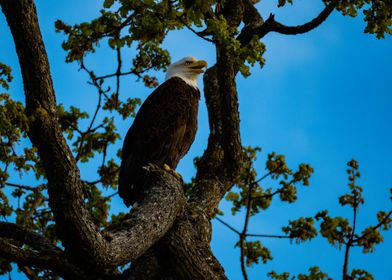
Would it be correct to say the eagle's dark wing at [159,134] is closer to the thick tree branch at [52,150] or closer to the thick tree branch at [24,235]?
the thick tree branch at [24,235]

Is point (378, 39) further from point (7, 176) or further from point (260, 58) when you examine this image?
point (7, 176)

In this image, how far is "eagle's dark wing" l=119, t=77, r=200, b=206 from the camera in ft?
20.9

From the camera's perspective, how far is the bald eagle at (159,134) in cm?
636

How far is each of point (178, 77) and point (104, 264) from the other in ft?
A: 12.6

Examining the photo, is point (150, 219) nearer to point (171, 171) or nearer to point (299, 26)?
point (171, 171)

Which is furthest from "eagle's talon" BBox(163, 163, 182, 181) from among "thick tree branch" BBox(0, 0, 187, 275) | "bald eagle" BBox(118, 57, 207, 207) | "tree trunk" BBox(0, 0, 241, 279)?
"thick tree branch" BBox(0, 0, 187, 275)

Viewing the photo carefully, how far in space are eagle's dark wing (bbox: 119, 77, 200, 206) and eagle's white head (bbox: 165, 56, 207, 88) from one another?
0.62 metres

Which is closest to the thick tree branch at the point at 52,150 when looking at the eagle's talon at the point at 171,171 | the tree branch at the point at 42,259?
the tree branch at the point at 42,259

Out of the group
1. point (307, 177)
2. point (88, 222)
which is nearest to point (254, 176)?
point (307, 177)

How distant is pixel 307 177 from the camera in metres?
7.46

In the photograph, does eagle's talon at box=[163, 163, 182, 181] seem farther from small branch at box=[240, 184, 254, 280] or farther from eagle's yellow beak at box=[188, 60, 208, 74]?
eagle's yellow beak at box=[188, 60, 208, 74]

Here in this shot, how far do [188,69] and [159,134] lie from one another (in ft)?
5.50

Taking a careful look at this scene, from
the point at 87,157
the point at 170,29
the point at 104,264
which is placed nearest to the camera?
the point at 104,264

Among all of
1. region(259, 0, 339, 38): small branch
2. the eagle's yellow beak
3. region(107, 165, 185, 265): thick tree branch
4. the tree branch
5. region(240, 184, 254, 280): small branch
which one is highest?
the eagle's yellow beak
